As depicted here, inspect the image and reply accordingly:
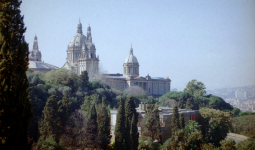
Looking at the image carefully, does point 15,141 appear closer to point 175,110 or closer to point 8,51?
point 8,51

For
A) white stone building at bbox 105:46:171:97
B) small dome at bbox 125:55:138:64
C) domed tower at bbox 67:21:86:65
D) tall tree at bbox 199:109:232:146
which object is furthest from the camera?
small dome at bbox 125:55:138:64

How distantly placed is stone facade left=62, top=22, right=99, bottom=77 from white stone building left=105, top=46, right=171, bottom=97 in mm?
9714

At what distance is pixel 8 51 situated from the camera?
42.3 feet

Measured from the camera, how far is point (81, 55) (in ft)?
324

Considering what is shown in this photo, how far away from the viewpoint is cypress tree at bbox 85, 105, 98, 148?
2920cm

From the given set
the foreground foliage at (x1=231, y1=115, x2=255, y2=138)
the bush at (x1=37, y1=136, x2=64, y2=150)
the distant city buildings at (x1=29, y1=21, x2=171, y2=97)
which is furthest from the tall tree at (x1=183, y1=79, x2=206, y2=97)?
the bush at (x1=37, y1=136, x2=64, y2=150)

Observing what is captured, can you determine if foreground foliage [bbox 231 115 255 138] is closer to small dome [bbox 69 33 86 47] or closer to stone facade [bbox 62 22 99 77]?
stone facade [bbox 62 22 99 77]

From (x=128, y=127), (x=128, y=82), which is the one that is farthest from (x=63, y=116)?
(x=128, y=82)

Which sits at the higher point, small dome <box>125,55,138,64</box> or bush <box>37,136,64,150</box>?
small dome <box>125,55,138,64</box>

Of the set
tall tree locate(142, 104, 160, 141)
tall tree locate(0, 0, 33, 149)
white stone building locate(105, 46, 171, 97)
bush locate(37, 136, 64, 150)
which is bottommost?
bush locate(37, 136, 64, 150)

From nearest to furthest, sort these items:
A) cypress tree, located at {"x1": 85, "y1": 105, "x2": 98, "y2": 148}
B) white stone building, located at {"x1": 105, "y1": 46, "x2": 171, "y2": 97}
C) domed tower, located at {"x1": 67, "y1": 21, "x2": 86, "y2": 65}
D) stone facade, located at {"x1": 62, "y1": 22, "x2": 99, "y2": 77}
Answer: cypress tree, located at {"x1": 85, "y1": 105, "x2": 98, "y2": 148} → stone facade, located at {"x1": 62, "y1": 22, "x2": 99, "y2": 77} → domed tower, located at {"x1": 67, "y1": 21, "x2": 86, "y2": 65} → white stone building, located at {"x1": 105, "y1": 46, "x2": 171, "y2": 97}

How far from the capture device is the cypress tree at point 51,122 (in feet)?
90.7

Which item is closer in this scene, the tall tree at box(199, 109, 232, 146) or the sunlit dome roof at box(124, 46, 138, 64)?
the tall tree at box(199, 109, 232, 146)

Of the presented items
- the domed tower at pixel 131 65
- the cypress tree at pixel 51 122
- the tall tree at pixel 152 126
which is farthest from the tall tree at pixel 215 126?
the domed tower at pixel 131 65
